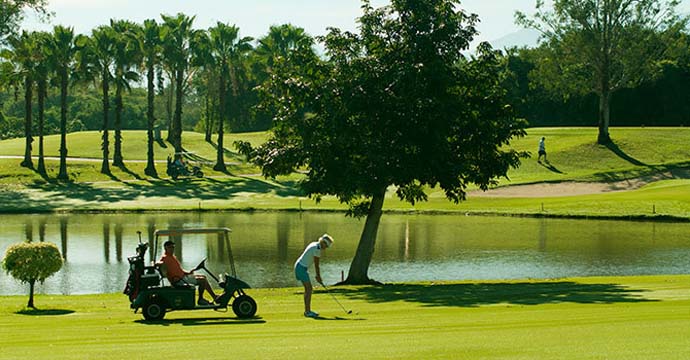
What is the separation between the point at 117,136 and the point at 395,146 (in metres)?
54.8

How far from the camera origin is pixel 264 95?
106 ft

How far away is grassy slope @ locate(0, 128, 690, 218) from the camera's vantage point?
5833cm

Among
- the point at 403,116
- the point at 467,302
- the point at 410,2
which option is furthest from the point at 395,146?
the point at 467,302

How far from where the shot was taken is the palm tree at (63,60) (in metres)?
75.2

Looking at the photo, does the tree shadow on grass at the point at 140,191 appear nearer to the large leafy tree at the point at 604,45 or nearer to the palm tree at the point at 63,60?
the palm tree at the point at 63,60

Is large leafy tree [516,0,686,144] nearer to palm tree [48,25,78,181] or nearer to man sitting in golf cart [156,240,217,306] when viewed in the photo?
palm tree [48,25,78,181]

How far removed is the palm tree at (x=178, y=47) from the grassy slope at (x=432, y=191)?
19.2ft

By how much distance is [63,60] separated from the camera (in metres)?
76.1

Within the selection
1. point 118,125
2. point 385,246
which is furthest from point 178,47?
point 385,246

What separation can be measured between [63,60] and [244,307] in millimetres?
59857

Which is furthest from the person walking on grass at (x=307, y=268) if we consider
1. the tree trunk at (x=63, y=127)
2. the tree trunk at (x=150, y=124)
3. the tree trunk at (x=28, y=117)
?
the tree trunk at (x=28, y=117)

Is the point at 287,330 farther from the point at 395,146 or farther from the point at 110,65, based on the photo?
the point at 110,65

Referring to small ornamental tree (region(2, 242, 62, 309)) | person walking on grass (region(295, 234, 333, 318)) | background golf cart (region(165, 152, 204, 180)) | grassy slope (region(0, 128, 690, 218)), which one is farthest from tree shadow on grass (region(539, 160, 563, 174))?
person walking on grass (region(295, 234, 333, 318))

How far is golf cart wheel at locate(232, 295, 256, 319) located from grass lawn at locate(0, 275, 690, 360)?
0.39 metres
